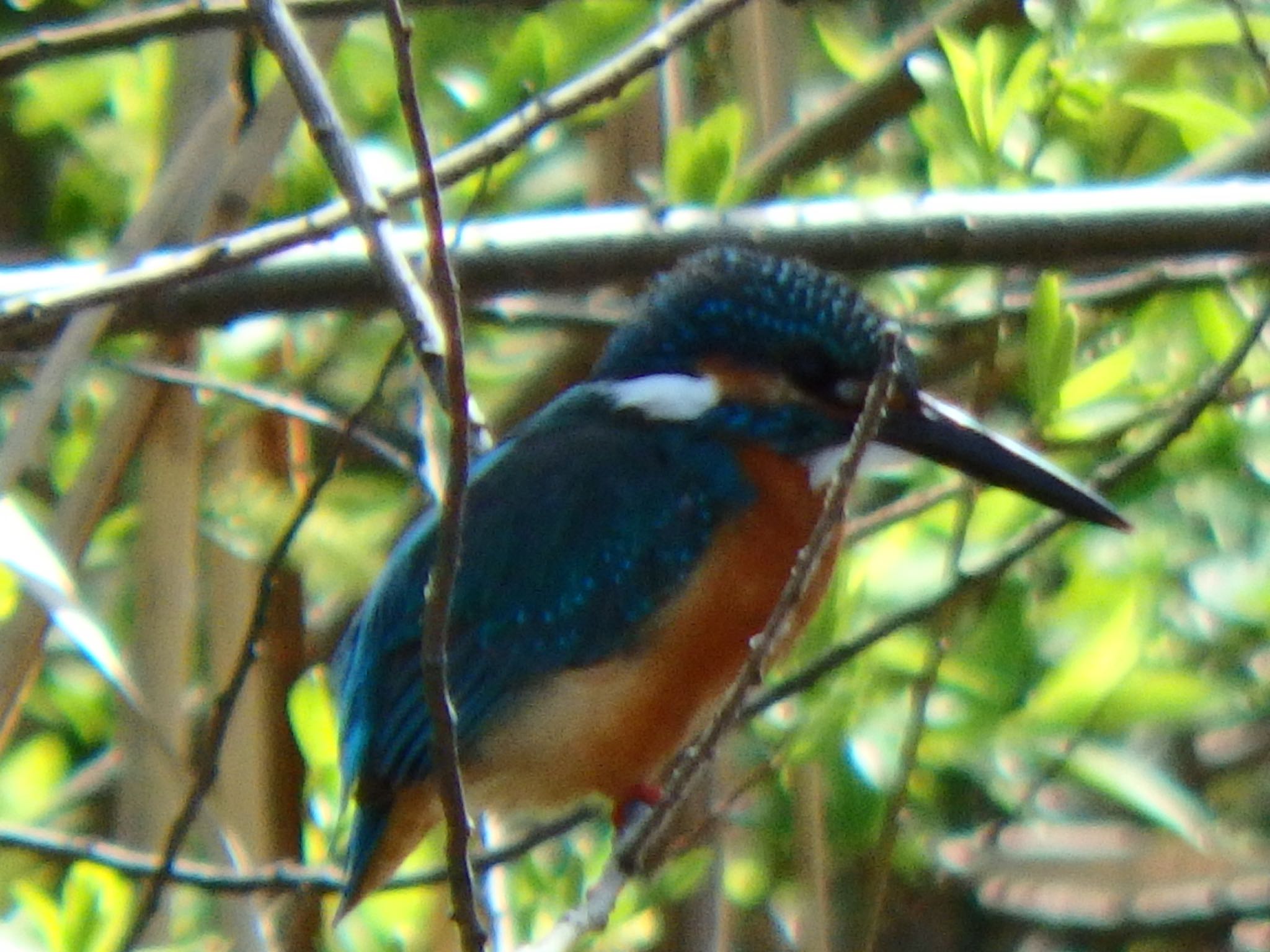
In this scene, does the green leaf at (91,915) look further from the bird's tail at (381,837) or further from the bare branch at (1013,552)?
the bare branch at (1013,552)

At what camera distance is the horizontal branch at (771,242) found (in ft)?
6.47

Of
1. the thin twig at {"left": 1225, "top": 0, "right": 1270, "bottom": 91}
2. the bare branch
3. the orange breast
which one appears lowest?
the orange breast

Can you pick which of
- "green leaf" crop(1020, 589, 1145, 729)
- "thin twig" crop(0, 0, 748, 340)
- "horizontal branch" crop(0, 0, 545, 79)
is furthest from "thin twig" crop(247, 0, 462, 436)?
"green leaf" crop(1020, 589, 1145, 729)

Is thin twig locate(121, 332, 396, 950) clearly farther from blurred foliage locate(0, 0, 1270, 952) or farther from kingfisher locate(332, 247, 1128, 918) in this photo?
kingfisher locate(332, 247, 1128, 918)

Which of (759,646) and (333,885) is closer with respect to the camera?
(759,646)

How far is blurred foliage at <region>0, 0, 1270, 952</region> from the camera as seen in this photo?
209 centimetres

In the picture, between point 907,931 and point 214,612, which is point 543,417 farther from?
point 907,931

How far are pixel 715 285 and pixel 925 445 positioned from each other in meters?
0.28

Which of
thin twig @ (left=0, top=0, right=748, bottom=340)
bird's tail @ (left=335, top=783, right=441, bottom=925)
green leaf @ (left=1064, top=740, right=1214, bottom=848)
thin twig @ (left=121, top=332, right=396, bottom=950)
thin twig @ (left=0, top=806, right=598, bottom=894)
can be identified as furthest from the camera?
green leaf @ (left=1064, top=740, right=1214, bottom=848)

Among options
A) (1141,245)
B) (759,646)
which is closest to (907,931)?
(1141,245)

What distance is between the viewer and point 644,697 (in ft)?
6.72

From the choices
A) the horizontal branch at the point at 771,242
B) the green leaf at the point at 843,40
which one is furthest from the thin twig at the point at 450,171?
the green leaf at the point at 843,40

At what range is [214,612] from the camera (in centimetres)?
229

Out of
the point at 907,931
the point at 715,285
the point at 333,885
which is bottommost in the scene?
the point at 907,931
